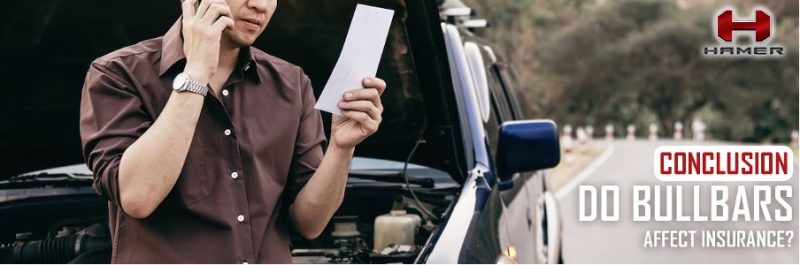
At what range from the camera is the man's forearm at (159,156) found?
1.98 metres

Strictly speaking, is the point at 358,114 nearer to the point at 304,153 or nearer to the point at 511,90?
the point at 304,153

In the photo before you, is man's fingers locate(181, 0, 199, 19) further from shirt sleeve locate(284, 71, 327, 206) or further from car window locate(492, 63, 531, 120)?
car window locate(492, 63, 531, 120)

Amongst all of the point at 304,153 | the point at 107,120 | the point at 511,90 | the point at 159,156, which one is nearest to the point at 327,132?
the point at 304,153

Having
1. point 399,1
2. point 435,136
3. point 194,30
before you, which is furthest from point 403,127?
point 194,30

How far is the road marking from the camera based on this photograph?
15.5 metres

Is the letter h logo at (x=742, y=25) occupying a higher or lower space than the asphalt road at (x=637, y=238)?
higher

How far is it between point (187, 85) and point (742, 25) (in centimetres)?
568

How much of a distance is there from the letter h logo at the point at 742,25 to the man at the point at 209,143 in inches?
185

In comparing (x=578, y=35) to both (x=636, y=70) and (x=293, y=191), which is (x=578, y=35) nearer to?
(x=636, y=70)

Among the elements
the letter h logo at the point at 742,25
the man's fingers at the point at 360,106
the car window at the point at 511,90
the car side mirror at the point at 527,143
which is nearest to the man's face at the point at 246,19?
the man's fingers at the point at 360,106

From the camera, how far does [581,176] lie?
18953 millimetres

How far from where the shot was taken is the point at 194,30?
6.65 ft

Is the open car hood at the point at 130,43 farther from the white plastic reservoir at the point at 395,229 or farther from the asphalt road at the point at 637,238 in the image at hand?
the asphalt road at the point at 637,238

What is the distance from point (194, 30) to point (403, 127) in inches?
75.8
